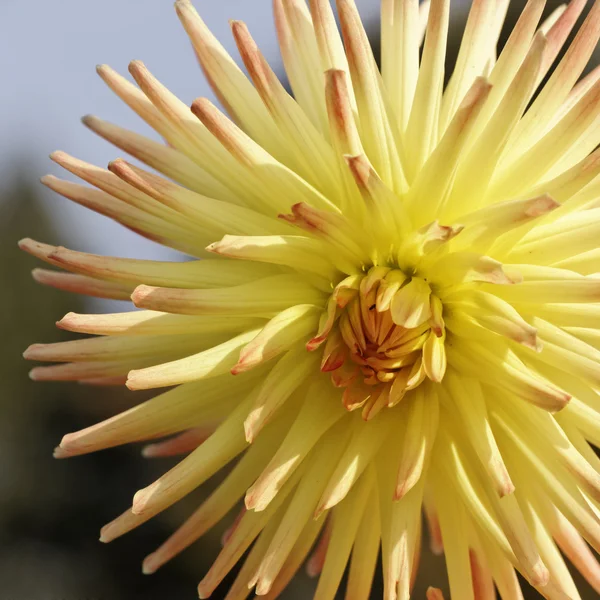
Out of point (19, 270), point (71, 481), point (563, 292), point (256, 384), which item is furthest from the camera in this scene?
point (19, 270)

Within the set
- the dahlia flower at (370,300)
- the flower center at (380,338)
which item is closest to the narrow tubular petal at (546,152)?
the dahlia flower at (370,300)

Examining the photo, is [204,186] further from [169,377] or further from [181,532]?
[181,532]

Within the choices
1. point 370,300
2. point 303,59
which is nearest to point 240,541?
point 370,300

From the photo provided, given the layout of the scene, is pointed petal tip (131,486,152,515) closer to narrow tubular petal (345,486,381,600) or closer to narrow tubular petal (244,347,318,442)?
narrow tubular petal (244,347,318,442)

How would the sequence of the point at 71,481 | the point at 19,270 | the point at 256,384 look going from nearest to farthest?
the point at 256,384 < the point at 71,481 < the point at 19,270

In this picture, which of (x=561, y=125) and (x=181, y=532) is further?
(x=181, y=532)

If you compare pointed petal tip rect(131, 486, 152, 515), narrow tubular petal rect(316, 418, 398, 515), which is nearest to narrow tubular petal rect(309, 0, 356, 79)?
narrow tubular petal rect(316, 418, 398, 515)

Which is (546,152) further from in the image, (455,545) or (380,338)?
(455,545)

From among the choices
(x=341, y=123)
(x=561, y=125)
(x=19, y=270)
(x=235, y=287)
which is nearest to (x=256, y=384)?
(x=235, y=287)
